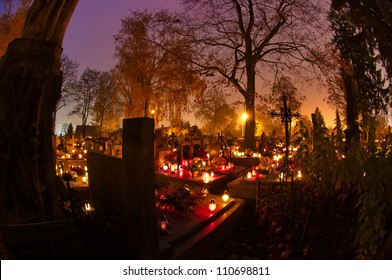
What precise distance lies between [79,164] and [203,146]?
6.03 m

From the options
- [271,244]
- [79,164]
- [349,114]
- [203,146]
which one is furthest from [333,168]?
[79,164]

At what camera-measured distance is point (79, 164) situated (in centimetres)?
1446

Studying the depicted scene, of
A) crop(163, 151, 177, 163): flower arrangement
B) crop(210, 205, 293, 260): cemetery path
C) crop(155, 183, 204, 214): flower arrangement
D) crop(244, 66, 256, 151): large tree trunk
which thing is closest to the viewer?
crop(210, 205, 293, 260): cemetery path

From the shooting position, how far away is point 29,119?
4.03 m

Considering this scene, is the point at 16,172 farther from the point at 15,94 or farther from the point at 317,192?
the point at 317,192

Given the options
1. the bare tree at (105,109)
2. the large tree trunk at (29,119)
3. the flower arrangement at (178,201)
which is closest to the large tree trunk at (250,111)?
the flower arrangement at (178,201)

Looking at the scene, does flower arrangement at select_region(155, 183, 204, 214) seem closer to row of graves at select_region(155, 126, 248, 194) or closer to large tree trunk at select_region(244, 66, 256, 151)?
row of graves at select_region(155, 126, 248, 194)

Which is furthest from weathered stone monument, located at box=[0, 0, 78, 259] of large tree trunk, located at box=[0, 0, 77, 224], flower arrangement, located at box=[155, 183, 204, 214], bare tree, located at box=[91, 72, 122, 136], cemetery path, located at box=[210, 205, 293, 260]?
bare tree, located at box=[91, 72, 122, 136]

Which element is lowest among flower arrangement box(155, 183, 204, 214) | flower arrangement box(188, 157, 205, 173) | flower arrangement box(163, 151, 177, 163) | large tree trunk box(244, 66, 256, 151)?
flower arrangement box(155, 183, 204, 214)

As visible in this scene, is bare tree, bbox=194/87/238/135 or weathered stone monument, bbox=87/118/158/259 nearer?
weathered stone monument, bbox=87/118/158/259

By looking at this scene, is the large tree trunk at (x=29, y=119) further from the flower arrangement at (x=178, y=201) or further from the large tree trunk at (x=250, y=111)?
the large tree trunk at (x=250, y=111)

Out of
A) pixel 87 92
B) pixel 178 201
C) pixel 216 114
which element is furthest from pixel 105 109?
pixel 178 201

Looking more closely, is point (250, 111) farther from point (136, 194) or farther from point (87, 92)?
point (87, 92)

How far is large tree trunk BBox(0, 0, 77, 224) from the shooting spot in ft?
12.9
